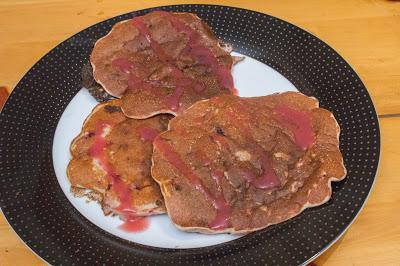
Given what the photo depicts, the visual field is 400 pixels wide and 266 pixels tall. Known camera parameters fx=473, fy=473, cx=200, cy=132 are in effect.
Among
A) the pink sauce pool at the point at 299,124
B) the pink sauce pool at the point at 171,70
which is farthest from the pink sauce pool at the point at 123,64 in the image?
the pink sauce pool at the point at 299,124

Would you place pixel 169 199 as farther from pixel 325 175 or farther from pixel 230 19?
pixel 230 19

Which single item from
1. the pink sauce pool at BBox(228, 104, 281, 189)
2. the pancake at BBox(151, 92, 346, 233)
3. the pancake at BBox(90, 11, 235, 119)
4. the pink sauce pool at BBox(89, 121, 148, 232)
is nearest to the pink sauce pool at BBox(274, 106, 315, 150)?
the pancake at BBox(151, 92, 346, 233)

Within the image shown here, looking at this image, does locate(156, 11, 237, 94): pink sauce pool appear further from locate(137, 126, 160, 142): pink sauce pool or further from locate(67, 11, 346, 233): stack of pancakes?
locate(137, 126, 160, 142): pink sauce pool

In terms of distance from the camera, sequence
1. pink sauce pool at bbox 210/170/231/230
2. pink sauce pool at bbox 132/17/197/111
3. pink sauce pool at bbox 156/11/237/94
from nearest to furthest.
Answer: pink sauce pool at bbox 210/170/231/230, pink sauce pool at bbox 132/17/197/111, pink sauce pool at bbox 156/11/237/94

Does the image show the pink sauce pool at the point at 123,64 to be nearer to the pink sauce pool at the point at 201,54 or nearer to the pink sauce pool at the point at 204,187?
the pink sauce pool at the point at 201,54

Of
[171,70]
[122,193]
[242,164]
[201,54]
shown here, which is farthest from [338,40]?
[122,193]

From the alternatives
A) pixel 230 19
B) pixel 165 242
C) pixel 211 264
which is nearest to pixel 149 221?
pixel 165 242

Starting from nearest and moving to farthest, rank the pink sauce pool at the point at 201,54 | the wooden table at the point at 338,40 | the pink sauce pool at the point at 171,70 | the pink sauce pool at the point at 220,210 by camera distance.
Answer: the pink sauce pool at the point at 220,210 → the wooden table at the point at 338,40 → the pink sauce pool at the point at 171,70 → the pink sauce pool at the point at 201,54
